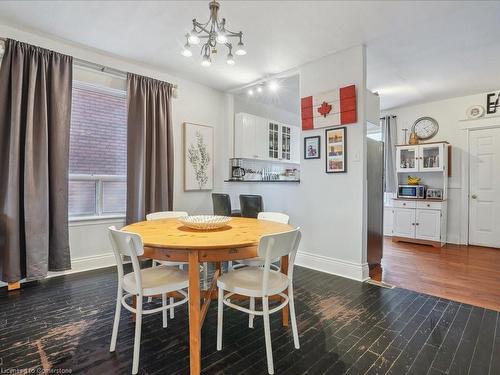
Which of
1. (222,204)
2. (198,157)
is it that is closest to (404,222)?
(222,204)

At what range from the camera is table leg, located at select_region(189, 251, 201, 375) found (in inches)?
58.6

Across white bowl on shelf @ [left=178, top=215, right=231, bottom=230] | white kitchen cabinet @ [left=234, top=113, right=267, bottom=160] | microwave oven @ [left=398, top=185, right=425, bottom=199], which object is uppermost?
white kitchen cabinet @ [left=234, top=113, right=267, bottom=160]

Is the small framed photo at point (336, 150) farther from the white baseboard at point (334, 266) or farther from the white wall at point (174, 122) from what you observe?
the white wall at point (174, 122)

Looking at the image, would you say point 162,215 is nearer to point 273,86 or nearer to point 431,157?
point 273,86

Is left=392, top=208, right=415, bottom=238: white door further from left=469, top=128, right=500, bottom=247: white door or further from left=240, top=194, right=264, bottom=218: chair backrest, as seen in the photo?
left=240, top=194, right=264, bottom=218: chair backrest

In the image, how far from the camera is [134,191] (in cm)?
352

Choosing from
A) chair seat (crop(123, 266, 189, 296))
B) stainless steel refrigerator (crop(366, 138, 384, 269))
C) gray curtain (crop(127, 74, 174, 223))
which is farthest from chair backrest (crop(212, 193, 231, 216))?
stainless steel refrigerator (crop(366, 138, 384, 269))

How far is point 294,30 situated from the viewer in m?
2.77

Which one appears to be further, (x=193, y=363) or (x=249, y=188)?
(x=249, y=188)

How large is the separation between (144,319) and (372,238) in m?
2.67

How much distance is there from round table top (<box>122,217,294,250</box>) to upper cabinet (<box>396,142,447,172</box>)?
4.15 metres

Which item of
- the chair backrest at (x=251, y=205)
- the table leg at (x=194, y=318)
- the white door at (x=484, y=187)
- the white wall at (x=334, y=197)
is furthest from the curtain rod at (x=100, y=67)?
the white door at (x=484, y=187)

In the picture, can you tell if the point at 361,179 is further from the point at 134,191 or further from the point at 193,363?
the point at 134,191

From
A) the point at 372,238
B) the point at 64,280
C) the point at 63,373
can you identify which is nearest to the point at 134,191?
the point at 64,280
